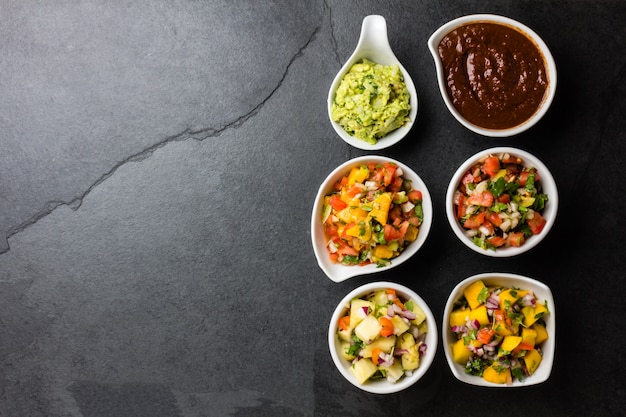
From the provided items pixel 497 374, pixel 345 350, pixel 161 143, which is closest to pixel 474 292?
pixel 497 374

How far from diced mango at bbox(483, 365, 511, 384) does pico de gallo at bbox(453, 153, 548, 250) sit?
2.25ft

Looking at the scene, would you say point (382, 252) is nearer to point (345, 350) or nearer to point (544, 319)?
point (345, 350)

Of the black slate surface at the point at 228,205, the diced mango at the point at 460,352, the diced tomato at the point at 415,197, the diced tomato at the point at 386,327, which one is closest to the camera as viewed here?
the diced tomato at the point at 386,327

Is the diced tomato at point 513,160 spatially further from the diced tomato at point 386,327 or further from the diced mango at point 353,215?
the diced tomato at point 386,327

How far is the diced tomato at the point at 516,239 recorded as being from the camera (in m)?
3.37

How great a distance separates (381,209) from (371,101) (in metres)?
0.62

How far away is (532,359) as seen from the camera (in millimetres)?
3373

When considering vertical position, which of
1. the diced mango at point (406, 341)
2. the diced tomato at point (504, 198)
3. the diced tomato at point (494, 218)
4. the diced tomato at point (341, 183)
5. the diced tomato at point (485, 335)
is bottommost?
the diced tomato at point (485, 335)

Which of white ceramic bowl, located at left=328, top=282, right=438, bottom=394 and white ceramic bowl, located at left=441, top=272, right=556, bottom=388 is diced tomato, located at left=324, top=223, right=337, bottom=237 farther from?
white ceramic bowl, located at left=441, top=272, right=556, bottom=388

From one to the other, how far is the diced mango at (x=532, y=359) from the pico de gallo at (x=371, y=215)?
0.91 metres

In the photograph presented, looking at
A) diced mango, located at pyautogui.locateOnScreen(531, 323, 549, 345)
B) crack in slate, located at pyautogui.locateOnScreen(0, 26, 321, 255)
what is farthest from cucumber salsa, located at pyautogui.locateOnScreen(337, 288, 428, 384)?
crack in slate, located at pyautogui.locateOnScreen(0, 26, 321, 255)

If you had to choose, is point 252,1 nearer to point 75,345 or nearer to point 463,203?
point 463,203

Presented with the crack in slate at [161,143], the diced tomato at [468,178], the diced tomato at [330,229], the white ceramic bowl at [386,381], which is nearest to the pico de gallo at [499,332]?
the white ceramic bowl at [386,381]

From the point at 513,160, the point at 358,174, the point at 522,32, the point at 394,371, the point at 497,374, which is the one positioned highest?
the point at 522,32
